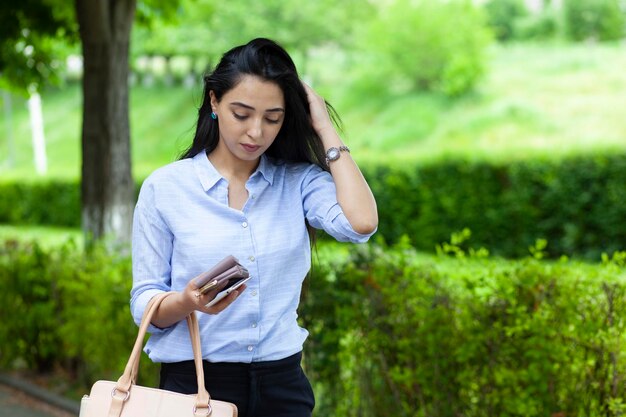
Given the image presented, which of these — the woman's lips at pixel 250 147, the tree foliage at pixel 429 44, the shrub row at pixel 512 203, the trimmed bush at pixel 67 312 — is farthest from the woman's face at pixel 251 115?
the tree foliage at pixel 429 44

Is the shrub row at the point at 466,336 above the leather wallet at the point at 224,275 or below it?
below

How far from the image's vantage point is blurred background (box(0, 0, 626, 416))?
3.88 meters

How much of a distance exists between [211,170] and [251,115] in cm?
20

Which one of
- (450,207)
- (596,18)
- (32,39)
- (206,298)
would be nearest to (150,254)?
(206,298)

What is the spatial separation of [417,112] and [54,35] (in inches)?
1022

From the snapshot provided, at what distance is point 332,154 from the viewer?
8.23ft

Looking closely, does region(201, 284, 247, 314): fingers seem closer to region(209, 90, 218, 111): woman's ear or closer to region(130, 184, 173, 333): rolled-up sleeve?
region(130, 184, 173, 333): rolled-up sleeve

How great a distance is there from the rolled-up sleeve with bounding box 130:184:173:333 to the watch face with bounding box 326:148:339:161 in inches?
19.3

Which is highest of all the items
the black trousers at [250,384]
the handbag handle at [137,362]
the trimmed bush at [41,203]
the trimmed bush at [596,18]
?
the trimmed bush at [596,18]

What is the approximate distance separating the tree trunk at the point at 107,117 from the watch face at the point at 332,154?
16.3ft

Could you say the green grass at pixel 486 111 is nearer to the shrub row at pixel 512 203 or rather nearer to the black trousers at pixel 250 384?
the shrub row at pixel 512 203

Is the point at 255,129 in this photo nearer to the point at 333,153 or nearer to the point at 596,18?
the point at 333,153

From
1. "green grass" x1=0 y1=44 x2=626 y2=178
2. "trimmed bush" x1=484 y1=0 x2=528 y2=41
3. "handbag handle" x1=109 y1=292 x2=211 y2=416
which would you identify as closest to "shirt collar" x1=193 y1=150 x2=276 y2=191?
"handbag handle" x1=109 y1=292 x2=211 y2=416

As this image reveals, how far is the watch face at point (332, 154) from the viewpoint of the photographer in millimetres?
2502
